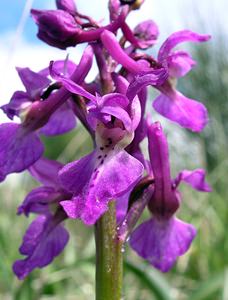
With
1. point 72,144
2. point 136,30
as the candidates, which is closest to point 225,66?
point 72,144

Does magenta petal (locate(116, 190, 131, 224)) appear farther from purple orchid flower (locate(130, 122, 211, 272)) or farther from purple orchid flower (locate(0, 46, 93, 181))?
purple orchid flower (locate(0, 46, 93, 181))

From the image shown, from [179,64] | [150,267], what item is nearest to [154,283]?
[150,267]

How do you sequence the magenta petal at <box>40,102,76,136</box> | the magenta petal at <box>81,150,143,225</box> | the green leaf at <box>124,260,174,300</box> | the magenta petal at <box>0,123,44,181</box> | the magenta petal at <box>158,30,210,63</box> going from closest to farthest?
the magenta petal at <box>81,150,143,225</box>, the magenta petal at <box>0,123,44,181</box>, the magenta petal at <box>158,30,210,63</box>, the magenta petal at <box>40,102,76,136</box>, the green leaf at <box>124,260,174,300</box>

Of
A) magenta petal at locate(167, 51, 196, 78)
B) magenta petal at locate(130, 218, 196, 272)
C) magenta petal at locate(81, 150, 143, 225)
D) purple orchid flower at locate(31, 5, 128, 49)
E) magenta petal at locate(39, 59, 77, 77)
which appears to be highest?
purple orchid flower at locate(31, 5, 128, 49)

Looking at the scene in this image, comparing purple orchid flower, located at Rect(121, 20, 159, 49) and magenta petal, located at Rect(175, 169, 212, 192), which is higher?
purple orchid flower, located at Rect(121, 20, 159, 49)

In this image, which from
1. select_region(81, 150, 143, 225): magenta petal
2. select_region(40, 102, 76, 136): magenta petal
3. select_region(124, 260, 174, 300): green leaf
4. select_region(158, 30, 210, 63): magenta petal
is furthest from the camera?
select_region(124, 260, 174, 300): green leaf

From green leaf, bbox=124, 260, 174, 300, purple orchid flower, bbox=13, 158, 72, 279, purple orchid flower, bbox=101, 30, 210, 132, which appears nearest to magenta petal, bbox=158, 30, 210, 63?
purple orchid flower, bbox=101, 30, 210, 132

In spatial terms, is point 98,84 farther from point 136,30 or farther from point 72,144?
point 72,144
